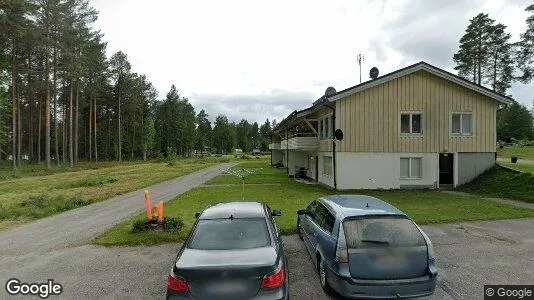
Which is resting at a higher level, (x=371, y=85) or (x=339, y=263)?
(x=371, y=85)

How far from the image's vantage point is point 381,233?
19.6 feet

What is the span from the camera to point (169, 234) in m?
10.7

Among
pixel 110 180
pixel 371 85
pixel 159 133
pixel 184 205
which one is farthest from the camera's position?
pixel 159 133

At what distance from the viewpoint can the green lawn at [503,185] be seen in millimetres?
18500

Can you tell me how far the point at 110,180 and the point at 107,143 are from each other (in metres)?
44.2

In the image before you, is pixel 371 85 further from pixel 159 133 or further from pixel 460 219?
pixel 159 133

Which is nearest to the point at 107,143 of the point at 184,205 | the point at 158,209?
the point at 184,205

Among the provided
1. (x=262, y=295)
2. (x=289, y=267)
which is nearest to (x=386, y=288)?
(x=262, y=295)

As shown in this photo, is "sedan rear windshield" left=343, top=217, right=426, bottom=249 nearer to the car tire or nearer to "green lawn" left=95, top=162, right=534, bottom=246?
the car tire

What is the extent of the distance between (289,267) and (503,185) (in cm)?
1766

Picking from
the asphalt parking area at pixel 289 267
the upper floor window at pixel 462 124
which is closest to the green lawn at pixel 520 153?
the upper floor window at pixel 462 124

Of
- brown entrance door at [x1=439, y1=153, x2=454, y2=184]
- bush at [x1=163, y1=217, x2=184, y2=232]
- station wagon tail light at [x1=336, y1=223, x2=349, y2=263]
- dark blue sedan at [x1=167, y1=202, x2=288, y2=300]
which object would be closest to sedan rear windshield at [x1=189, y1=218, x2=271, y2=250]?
dark blue sedan at [x1=167, y1=202, x2=288, y2=300]

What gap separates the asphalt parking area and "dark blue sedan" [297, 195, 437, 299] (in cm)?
90

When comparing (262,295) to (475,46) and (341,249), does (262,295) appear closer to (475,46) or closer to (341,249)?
(341,249)
